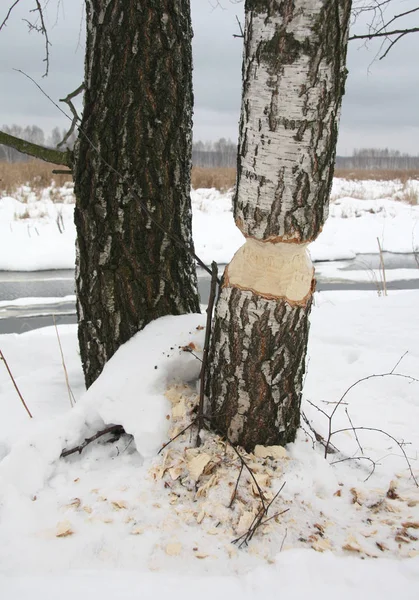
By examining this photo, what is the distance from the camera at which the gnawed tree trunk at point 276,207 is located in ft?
3.64

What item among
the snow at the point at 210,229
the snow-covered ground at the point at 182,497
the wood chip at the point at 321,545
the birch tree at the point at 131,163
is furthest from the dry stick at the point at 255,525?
the snow at the point at 210,229

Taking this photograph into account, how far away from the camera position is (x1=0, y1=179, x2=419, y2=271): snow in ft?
23.4

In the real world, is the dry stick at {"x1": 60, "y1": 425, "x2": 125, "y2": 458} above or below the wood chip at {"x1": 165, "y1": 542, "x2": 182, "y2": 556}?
above

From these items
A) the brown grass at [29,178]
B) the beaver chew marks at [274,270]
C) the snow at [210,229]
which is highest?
the brown grass at [29,178]

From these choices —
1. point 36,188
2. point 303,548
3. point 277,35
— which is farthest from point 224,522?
point 36,188

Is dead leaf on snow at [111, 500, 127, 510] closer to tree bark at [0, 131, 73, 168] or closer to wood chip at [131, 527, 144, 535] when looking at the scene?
wood chip at [131, 527, 144, 535]

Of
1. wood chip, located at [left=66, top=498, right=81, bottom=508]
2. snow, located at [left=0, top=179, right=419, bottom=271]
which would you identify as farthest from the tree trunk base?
snow, located at [left=0, top=179, right=419, bottom=271]

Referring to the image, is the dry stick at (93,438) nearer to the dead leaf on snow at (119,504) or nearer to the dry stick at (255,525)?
the dead leaf on snow at (119,504)

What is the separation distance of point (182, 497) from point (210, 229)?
8.03 m

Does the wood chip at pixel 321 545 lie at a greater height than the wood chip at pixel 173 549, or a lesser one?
lesser

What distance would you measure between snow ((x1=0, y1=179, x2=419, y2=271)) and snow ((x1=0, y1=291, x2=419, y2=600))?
5637 mm

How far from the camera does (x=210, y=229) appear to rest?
908 centimetres

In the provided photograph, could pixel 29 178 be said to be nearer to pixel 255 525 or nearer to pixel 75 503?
pixel 75 503

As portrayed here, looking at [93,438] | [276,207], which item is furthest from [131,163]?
[93,438]
